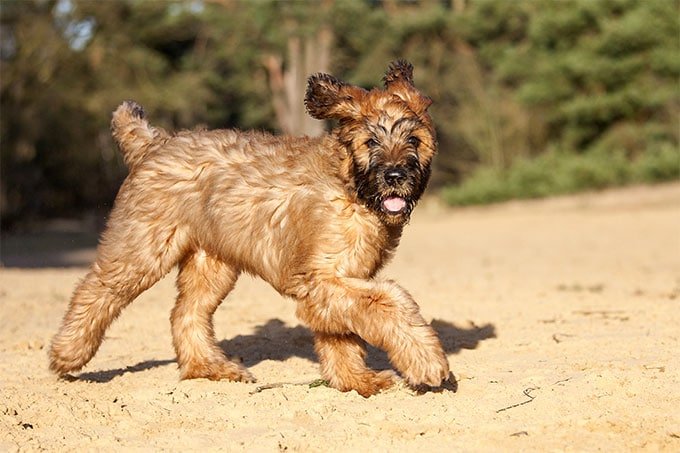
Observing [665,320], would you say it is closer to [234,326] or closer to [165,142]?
[234,326]

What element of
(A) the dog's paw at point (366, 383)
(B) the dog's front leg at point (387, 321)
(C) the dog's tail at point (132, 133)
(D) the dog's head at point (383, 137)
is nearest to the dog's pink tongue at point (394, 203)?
(D) the dog's head at point (383, 137)

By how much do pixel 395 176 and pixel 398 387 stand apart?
1.34m

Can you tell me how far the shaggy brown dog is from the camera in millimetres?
5781

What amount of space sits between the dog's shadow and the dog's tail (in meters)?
1.40

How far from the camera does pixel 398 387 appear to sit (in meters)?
6.29

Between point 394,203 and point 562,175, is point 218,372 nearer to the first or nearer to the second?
point 394,203

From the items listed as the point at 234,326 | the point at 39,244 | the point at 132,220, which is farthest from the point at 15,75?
the point at 132,220

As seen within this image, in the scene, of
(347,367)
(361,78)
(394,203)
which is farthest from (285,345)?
(361,78)

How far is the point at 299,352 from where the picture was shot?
7.95 metres

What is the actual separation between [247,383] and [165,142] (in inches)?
64.3

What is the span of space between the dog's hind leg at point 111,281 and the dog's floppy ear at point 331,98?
131cm

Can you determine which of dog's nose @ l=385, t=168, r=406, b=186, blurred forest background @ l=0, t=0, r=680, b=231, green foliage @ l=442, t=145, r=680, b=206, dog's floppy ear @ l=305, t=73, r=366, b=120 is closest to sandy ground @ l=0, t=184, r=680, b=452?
dog's nose @ l=385, t=168, r=406, b=186

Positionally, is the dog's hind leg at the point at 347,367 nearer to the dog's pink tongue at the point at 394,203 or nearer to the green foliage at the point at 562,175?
the dog's pink tongue at the point at 394,203

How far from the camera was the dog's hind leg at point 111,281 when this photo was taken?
6.80 m
